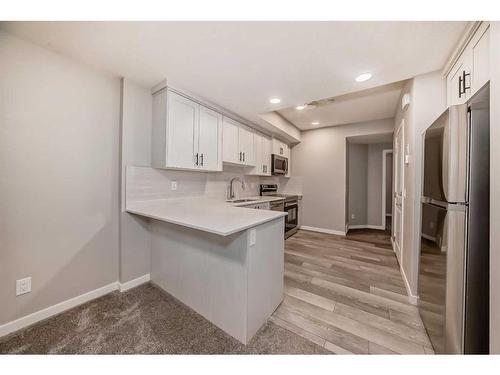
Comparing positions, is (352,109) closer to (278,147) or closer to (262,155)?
(278,147)

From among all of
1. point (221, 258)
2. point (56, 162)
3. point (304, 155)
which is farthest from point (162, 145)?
point (304, 155)

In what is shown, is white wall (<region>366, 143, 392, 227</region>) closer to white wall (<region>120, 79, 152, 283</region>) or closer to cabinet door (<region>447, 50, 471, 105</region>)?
cabinet door (<region>447, 50, 471, 105</region>)

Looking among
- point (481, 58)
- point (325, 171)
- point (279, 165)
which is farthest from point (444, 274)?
point (325, 171)

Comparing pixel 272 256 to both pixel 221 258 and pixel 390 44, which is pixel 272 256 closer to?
pixel 221 258

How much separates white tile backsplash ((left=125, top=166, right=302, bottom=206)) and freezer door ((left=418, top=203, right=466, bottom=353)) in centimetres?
258

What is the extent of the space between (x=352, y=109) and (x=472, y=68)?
6.75 feet

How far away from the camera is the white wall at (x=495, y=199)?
2.93 feet

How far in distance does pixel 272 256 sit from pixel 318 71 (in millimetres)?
1780

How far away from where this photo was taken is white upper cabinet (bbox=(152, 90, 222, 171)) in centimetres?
213

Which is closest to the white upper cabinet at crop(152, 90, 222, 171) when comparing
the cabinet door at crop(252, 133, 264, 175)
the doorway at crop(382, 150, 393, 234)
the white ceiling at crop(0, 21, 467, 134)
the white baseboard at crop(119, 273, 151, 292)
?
the white ceiling at crop(0, 21, 467, 134)

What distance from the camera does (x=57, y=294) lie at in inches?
66.9

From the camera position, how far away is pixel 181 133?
2.25 m

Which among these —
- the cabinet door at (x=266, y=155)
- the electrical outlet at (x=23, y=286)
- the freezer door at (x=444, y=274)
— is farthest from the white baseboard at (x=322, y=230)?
the electrical outlet at (x=23, y=286)

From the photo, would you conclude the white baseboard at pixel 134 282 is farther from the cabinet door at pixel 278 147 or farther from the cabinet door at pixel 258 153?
the cabinet door at pixel 278 147
